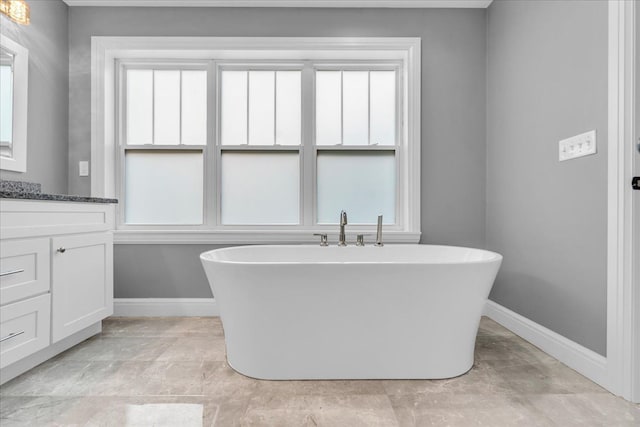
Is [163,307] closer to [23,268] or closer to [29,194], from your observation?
[23,268]

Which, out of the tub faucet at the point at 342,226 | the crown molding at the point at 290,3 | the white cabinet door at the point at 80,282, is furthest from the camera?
the crown molding at the point at 290,3

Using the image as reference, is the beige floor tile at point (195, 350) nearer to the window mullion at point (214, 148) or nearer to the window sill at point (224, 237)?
the window sill at point (224, 237)

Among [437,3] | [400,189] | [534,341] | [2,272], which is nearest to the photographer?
[2,272]

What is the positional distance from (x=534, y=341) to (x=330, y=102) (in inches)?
88.2

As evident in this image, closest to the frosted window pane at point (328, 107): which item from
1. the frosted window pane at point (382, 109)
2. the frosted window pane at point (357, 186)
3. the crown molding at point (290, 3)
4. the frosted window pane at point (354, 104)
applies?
the frosted window pane at point (354, 104)

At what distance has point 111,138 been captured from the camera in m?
2.75

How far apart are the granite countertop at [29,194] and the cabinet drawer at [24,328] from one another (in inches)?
19.8

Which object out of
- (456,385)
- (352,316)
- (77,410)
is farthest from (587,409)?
(77,410)

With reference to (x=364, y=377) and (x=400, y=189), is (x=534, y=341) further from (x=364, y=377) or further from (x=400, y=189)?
(x=400, y=189)

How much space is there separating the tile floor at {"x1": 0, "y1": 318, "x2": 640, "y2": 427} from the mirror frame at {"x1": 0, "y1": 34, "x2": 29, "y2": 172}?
129 centimetres

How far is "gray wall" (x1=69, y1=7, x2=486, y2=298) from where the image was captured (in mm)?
2633

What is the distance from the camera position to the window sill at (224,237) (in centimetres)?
263

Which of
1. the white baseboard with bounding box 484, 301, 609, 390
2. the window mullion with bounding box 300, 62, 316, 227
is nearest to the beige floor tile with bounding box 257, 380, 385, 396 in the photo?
the white baseboard with bounding box 484, 301, 609, 390

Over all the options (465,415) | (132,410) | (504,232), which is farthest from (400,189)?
(132,410)
